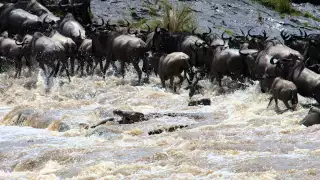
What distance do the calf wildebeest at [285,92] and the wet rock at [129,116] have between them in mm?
2880

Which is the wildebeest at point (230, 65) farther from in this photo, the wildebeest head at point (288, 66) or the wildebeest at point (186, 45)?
the wildebeest head at point (288, 66)

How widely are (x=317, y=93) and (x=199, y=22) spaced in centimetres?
1509

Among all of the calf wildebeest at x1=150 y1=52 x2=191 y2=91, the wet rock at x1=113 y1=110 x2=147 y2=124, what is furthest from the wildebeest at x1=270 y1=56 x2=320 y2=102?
the wet rock at x1=113 y1=110 x2=147 y2=124

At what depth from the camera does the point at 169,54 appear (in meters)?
19.7

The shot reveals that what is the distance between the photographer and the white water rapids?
9250mm

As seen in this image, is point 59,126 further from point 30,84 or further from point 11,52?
point 11,52

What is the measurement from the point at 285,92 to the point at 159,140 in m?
3.76

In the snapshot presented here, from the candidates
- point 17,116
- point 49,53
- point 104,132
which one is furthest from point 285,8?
point 104,132

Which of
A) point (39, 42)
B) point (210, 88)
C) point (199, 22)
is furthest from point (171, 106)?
point (199, 22)

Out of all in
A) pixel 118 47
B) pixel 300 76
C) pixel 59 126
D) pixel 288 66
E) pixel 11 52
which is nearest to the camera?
pixel 59 126

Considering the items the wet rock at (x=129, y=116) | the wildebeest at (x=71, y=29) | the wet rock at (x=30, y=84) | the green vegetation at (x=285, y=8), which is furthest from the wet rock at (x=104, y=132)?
the green vegetation at (x=285, y=8)

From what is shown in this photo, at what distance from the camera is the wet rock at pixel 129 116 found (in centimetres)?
1421

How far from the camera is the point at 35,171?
10000 millimetres

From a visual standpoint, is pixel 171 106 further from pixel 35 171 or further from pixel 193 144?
pixel 35 171
